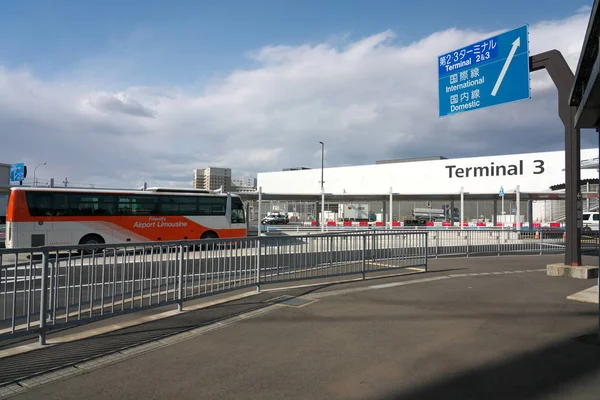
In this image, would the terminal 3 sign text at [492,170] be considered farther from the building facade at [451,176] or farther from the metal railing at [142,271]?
the metal railing at [142,271]

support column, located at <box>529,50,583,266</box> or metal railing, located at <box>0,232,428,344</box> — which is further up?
support column, located at <box>529,50,583,266</box>

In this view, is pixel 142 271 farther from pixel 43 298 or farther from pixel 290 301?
pixel 290 301

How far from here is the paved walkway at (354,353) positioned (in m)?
4.12

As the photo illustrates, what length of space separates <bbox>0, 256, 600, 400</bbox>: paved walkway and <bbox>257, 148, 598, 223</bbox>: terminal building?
3726 cm

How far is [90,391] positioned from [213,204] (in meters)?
19.2

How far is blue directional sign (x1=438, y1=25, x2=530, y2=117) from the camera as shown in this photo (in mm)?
12297

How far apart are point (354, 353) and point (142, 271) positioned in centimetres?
370

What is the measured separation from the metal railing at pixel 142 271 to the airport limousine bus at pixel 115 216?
12147 millimetres

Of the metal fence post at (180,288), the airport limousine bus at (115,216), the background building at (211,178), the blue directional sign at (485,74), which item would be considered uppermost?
the background building at (211,178)

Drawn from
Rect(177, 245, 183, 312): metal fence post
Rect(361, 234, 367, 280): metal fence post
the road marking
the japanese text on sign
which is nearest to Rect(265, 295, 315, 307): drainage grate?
the road marking

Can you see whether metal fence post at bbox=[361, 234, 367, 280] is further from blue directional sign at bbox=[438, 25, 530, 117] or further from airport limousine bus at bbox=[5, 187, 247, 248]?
airport limousine bus at bbox=[5, 187, 247, 248]

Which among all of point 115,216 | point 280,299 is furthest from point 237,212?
point 280,299

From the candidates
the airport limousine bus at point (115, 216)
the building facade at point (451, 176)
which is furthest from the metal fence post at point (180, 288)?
the building facade at point (451, 176)

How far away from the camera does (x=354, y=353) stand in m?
5.16
